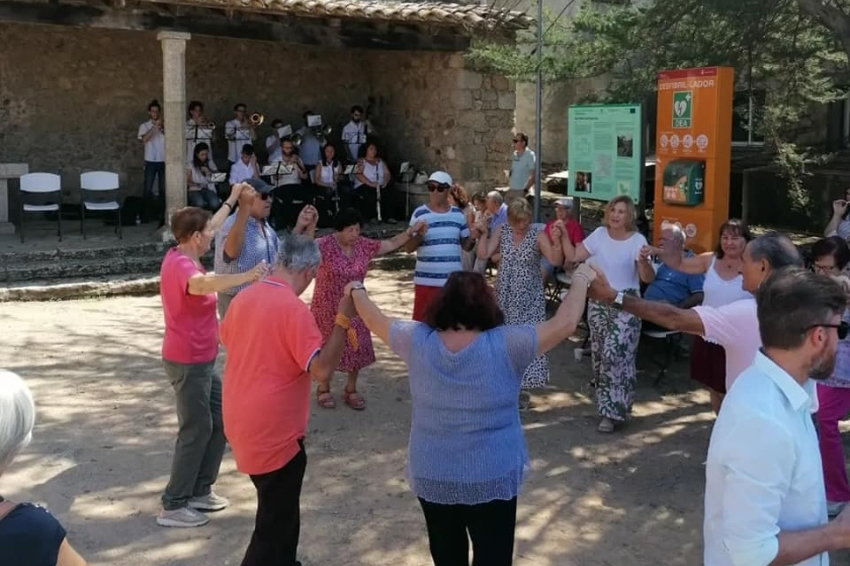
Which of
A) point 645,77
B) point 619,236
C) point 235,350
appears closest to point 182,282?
point 235,350

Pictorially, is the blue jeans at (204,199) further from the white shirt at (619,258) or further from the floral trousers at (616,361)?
the floral trousers at (616,361)

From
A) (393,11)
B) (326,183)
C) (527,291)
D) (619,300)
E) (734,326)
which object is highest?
(393,11)

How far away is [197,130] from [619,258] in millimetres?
8829

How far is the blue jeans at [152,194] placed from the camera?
507 inches

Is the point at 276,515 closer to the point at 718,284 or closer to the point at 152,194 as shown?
the point at 718,284

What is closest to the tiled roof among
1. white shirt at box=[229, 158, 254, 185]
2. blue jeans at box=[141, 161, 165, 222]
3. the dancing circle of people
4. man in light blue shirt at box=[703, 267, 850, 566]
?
white shirt at box=[229, 158, 254, 185]

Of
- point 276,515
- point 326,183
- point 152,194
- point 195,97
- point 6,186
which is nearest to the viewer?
point 276,515

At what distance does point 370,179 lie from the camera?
13.6 meters

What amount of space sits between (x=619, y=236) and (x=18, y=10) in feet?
27.3

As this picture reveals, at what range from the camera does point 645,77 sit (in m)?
9.16

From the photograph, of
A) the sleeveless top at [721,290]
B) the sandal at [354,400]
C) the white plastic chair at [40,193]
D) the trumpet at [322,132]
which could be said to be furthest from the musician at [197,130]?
the sleeveless top at [721,290]

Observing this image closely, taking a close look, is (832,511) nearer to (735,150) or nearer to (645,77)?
(645,77)

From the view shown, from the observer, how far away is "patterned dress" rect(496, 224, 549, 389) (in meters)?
6.06

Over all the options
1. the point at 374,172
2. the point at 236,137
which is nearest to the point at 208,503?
the point at 374,172
